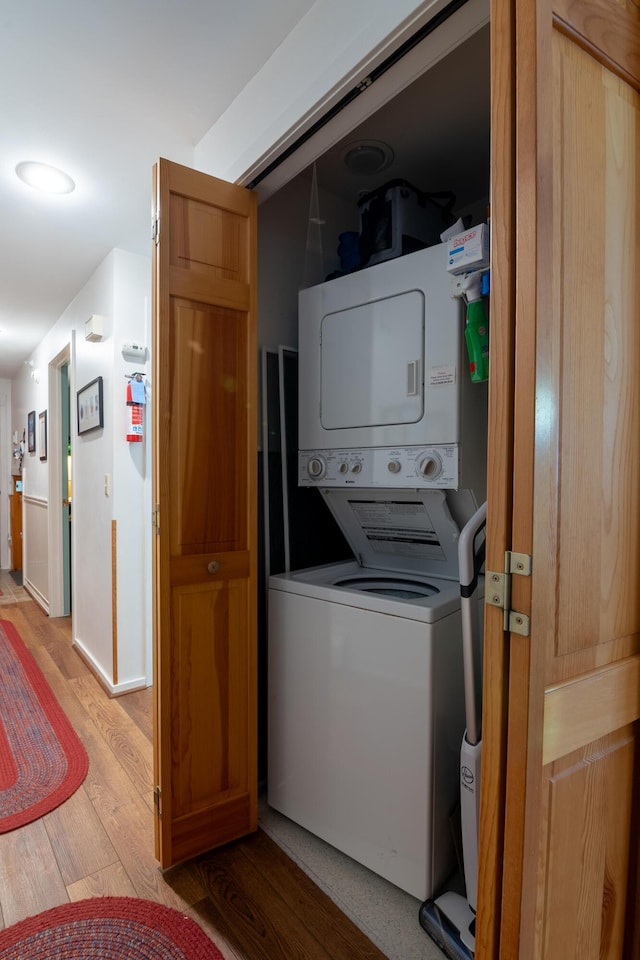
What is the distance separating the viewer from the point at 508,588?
2.83 ft

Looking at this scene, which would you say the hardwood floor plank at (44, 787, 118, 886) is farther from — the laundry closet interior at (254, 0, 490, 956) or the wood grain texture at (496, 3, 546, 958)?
the wood grain texture at (496, 3, 546, 958)

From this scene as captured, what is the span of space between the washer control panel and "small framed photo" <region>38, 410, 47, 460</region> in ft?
11.7

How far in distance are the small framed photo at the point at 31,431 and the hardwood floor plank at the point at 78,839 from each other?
13.0 feet

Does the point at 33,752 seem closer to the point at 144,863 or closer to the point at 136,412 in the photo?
the point at 144,863

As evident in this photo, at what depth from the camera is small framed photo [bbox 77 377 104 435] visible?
3.05 metres

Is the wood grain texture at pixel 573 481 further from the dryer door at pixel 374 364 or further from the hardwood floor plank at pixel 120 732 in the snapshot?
the hardwood floor plank at pixel 120 732

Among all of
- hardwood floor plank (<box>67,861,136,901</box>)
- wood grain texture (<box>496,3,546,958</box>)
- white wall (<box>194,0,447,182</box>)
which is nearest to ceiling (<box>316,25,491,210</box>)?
white wall (<box>194,0,447,182</box>)

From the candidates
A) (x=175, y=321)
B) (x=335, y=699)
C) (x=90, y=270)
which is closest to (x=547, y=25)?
(x=175, y=321)

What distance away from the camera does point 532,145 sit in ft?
2.72

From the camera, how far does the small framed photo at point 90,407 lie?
10.0 feet

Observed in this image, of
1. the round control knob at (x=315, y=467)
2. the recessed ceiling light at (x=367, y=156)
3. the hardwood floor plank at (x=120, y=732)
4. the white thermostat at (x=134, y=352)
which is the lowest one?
the hardwood floor plank at (x=120, y=732)

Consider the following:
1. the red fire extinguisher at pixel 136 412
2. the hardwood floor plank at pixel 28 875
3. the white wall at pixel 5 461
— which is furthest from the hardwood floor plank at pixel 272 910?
the white wall at pixel 5 461

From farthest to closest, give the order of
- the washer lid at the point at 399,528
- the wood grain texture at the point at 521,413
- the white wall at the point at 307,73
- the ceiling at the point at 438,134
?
the washer lid at the point at 399,528
the ceiling at the point at 438,134
the white wall at the point at 307,73
the wood grain texture at the point at 521,413

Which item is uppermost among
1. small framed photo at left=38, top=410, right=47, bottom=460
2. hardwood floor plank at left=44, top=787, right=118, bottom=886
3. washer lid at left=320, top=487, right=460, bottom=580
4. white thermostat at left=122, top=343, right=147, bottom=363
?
white thermostat at left=122, top=343, right=147, bottom=363
